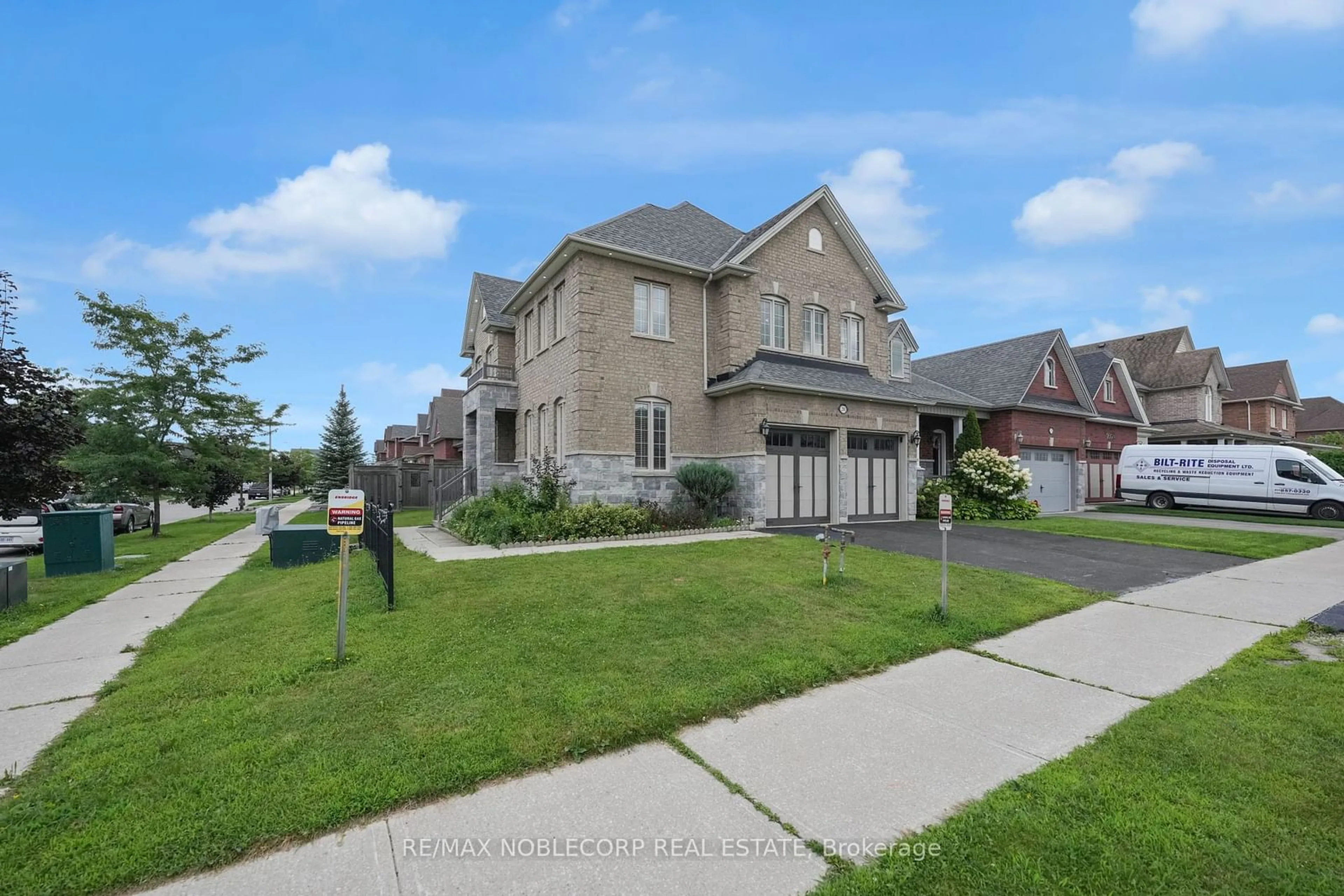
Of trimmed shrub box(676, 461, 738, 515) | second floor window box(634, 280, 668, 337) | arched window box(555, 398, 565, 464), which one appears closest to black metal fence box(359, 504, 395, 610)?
arched window box(555, 398, 565, 464)

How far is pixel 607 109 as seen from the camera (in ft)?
43.1

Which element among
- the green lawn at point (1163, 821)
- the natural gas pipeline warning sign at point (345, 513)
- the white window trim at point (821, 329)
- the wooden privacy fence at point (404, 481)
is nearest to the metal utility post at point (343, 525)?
the natural gas pipeline warning sign at point (345, 513)

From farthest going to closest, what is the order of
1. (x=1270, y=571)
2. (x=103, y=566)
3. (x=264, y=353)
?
(x=264, y=353), (x=103, y=566), (x=1270, y=571)

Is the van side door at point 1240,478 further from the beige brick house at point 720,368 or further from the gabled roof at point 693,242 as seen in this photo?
the gabled roof at point 693,242

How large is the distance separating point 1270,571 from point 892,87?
11.7 m

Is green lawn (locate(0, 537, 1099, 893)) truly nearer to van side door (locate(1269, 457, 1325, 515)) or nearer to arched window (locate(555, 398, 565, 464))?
arched window (locate(555, 398, 565, 464))

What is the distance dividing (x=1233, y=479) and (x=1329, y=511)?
8.33ft

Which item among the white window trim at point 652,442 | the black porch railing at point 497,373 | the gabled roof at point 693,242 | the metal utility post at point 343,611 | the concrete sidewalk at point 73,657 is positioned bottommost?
the concrete sidewalk at point 73,657

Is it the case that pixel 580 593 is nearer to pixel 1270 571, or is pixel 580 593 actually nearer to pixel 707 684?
pixel 707 684

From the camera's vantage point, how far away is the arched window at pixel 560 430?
1563 cm

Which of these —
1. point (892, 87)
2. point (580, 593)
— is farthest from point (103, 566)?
point (892, 87)

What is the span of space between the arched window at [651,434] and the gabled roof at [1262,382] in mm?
40704

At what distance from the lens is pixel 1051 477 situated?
2275 cm

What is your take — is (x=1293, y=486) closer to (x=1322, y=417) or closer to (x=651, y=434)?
(x=651, y=434)
